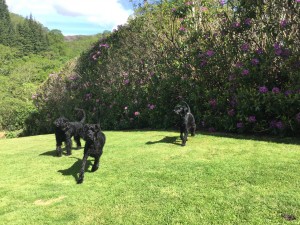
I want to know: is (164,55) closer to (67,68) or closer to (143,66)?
(143,66)

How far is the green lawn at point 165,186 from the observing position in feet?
16.0

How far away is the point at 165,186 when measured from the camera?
597 cm

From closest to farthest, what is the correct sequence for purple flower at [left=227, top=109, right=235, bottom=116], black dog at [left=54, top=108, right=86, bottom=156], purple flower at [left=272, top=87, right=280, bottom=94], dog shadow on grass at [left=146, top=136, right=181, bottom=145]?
black dog at [left=54, top=108, right=86, bottom=156] < purple flower at [left=272, top=87, right=280, bottom=94] < dog shadow on grass at [left=146, top=136, right=181, bottom=145] < purple flower at [left=227, top=109, right=235, bottom=116]

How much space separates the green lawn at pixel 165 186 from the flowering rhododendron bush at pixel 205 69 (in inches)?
57.2

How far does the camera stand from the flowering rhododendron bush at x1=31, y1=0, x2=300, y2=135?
30.8 ft

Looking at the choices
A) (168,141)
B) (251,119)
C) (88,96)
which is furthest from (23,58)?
(251,119)

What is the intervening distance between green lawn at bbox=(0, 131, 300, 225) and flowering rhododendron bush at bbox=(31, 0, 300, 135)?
1.45 meters

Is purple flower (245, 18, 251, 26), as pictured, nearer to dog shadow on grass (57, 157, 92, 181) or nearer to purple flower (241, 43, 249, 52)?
purple flower (241, 43, 249, 52)

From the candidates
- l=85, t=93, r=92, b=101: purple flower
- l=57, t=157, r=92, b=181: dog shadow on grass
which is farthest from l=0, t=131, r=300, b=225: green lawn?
l=85, t=93, r=92, b=101: purple flower

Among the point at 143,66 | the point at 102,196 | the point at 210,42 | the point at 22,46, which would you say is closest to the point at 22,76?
the point at 22,46

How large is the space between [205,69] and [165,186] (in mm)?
6367

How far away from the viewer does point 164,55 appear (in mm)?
13508

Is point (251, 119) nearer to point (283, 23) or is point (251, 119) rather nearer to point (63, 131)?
point (283, 23)

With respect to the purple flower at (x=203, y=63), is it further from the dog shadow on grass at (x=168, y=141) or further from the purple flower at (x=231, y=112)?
the dog shadow on grass at (x=168, y=141)
